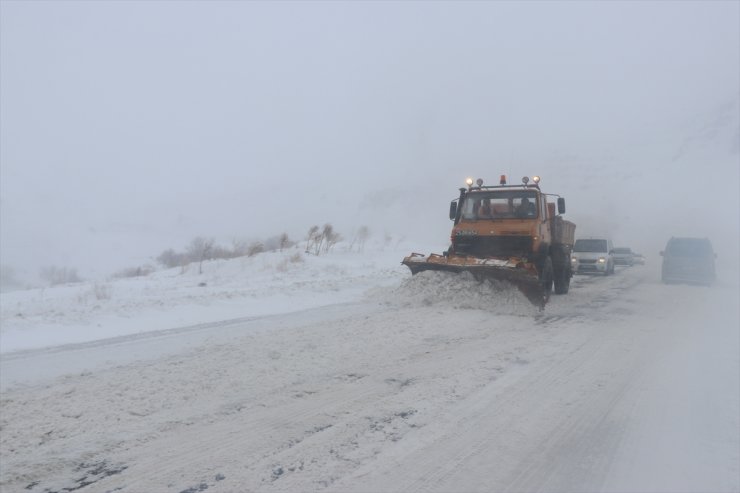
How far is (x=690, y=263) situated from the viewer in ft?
67.6

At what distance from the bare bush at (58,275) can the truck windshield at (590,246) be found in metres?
20.1

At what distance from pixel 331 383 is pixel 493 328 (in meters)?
4.25

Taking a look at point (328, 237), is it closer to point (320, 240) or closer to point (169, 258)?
point (320, 240)

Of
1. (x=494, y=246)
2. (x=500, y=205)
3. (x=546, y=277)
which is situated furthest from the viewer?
(x=500, y=205)

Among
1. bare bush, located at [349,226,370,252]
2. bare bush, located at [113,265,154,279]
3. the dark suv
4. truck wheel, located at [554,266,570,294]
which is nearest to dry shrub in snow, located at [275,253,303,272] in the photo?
bare bush, located at [113,265,154,279]

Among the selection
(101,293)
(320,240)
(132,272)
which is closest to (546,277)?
(101,293)

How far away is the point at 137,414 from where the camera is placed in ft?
17.4

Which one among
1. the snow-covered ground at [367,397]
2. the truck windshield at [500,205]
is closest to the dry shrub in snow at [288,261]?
the snow-covered ground at [367,397]

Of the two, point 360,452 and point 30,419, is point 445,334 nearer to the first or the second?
point 360,452

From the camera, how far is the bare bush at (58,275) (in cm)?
2055

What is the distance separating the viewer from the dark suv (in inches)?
805

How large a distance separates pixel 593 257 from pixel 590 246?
783mm

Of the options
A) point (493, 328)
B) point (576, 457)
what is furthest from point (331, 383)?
point (493, 328)

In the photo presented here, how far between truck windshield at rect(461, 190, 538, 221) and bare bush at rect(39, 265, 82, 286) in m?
15.1
